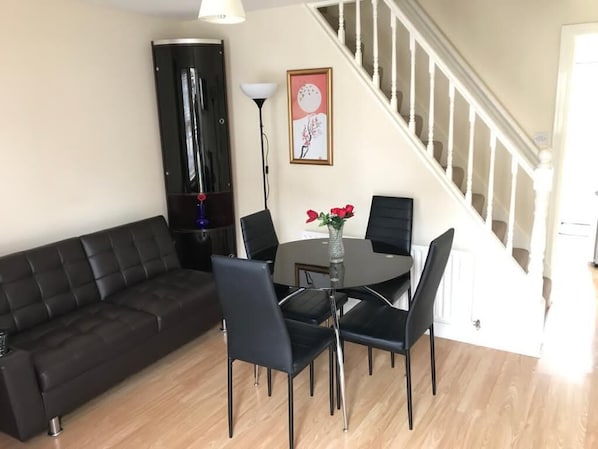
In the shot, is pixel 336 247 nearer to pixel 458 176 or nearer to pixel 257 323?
pixel 257 323

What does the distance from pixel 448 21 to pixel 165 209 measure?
281 centimetres

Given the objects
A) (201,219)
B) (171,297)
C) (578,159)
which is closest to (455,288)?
(171,297)

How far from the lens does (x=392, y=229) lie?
361 cm

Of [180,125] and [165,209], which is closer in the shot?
[180,125]

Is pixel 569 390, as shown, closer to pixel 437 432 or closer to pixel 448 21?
pixel 437 432

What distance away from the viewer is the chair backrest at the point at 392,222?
3547 millimetres

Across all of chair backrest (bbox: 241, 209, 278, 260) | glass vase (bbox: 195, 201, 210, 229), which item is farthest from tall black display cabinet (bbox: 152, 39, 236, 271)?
chair backrest (bbox: 241, 209, 278, 260)

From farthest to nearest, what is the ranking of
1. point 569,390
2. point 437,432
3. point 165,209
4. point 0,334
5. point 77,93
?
point 165,209
point 77,93
point 569,390
point 437,432
point 0,334

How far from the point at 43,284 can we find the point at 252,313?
1.53 meters

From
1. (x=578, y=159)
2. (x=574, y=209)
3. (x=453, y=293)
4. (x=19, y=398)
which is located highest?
(x=578, y=159)

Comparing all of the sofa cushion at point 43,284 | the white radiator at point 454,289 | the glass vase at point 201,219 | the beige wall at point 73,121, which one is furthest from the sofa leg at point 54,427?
the white radiator at point 454,289

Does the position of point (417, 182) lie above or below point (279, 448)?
above

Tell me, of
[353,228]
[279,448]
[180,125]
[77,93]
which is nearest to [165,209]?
[180,125]

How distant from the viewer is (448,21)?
406cm
